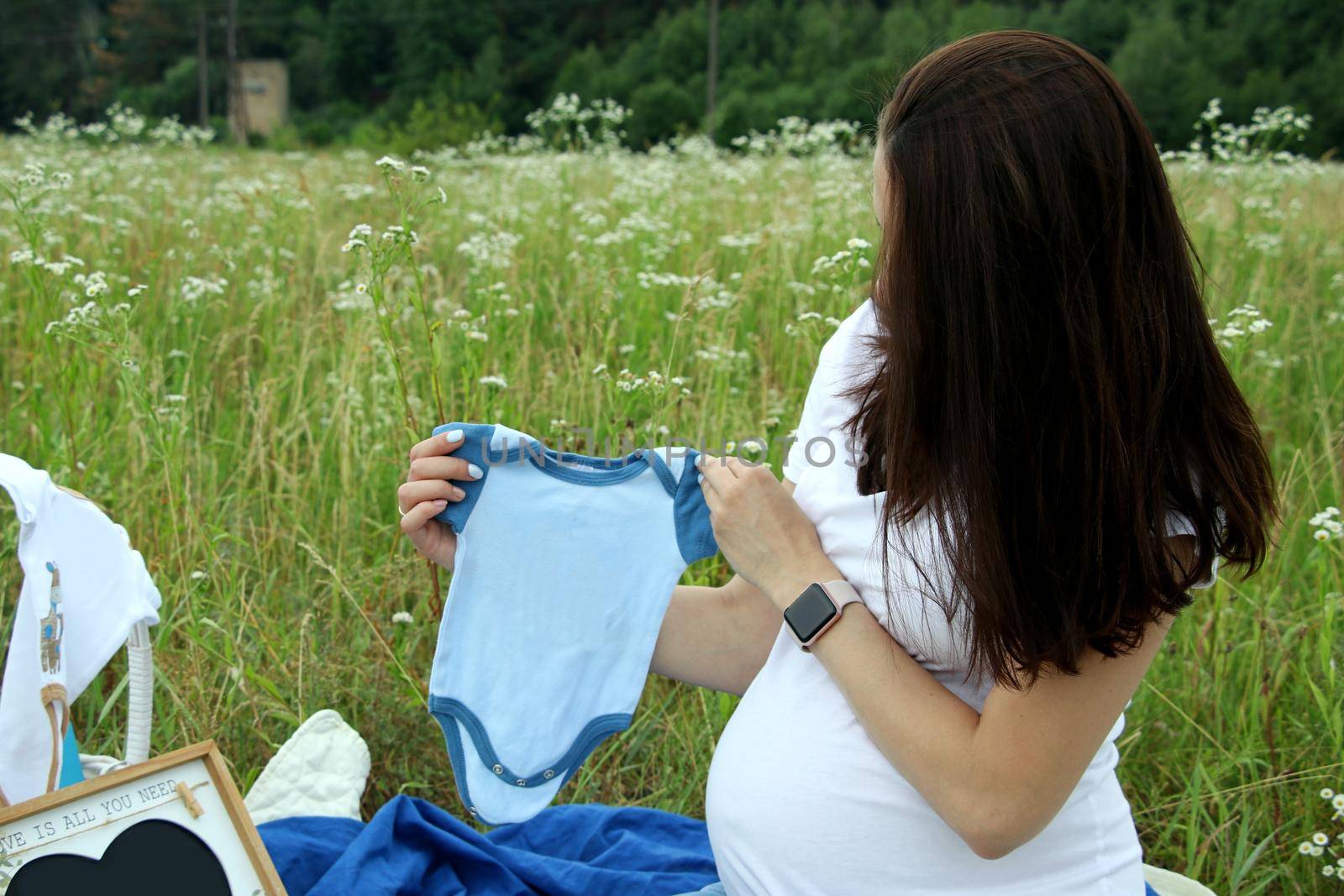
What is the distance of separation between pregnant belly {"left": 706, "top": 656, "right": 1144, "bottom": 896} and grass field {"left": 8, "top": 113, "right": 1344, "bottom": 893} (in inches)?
20.9

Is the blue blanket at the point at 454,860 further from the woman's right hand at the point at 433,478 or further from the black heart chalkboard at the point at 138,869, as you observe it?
the woman's right hand at the point at 433,478

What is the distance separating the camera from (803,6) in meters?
44.0

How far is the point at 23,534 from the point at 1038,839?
1.43 m

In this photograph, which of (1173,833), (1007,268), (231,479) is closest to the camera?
(1007,268)

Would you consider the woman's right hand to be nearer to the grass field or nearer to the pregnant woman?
the grass field

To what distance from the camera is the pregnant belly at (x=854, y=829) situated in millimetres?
1296

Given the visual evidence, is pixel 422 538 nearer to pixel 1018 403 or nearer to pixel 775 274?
pixel 1018 403

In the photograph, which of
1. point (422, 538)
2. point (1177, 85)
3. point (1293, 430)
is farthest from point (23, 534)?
point (1177, 85)

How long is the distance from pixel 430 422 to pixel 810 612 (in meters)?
1.88

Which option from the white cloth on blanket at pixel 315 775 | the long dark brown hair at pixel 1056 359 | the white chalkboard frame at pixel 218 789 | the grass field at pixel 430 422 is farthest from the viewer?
the grass field at pixel 430 422

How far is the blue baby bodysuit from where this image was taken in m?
1.56

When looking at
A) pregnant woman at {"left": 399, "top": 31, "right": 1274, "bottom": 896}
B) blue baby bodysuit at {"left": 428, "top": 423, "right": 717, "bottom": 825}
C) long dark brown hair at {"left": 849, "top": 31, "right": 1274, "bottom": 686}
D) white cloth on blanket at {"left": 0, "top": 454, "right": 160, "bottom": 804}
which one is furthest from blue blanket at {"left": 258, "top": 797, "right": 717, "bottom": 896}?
long dark brown hair at {"left": 849, "top": 31, "right": 1274, "bottom": 686}

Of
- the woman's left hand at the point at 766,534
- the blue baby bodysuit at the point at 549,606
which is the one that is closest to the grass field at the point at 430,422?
the blue baby bodysuit at the point at 549,606

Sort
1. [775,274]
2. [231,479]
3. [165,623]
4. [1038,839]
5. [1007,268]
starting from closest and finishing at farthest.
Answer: [1007,268] < [1038,839] < [165,623] < [231,479] < [775,274]
